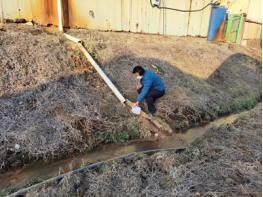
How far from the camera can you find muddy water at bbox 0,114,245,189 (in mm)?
4199

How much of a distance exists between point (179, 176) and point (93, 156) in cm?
162

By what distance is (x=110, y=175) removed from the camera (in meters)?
4.01

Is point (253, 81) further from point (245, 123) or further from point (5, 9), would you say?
point (5, 9)

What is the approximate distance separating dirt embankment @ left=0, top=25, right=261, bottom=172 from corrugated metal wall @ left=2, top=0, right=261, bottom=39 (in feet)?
1.25

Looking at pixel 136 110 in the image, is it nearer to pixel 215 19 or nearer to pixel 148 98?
pixel 148 98

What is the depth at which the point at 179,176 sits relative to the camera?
13.1 feet

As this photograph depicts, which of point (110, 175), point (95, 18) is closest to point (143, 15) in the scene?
point (95, 18)

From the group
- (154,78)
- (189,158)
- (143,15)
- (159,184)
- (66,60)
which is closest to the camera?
(159,184)

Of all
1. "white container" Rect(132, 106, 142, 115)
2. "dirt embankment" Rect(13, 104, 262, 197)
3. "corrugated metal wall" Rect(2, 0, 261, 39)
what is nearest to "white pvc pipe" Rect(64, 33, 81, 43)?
"corrugated metal wall" Rect(2, 0, 261, 39)

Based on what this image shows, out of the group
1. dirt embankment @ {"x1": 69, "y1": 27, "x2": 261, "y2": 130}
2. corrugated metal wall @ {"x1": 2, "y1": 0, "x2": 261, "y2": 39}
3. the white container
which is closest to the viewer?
the white container

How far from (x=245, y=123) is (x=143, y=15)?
5.36m

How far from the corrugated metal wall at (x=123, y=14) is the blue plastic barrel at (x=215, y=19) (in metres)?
0.20

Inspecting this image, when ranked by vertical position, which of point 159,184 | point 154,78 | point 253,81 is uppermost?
point 154,78

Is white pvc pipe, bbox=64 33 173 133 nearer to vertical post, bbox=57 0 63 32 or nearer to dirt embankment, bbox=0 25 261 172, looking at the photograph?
dirt embankment, bbox=0 25 261 172
